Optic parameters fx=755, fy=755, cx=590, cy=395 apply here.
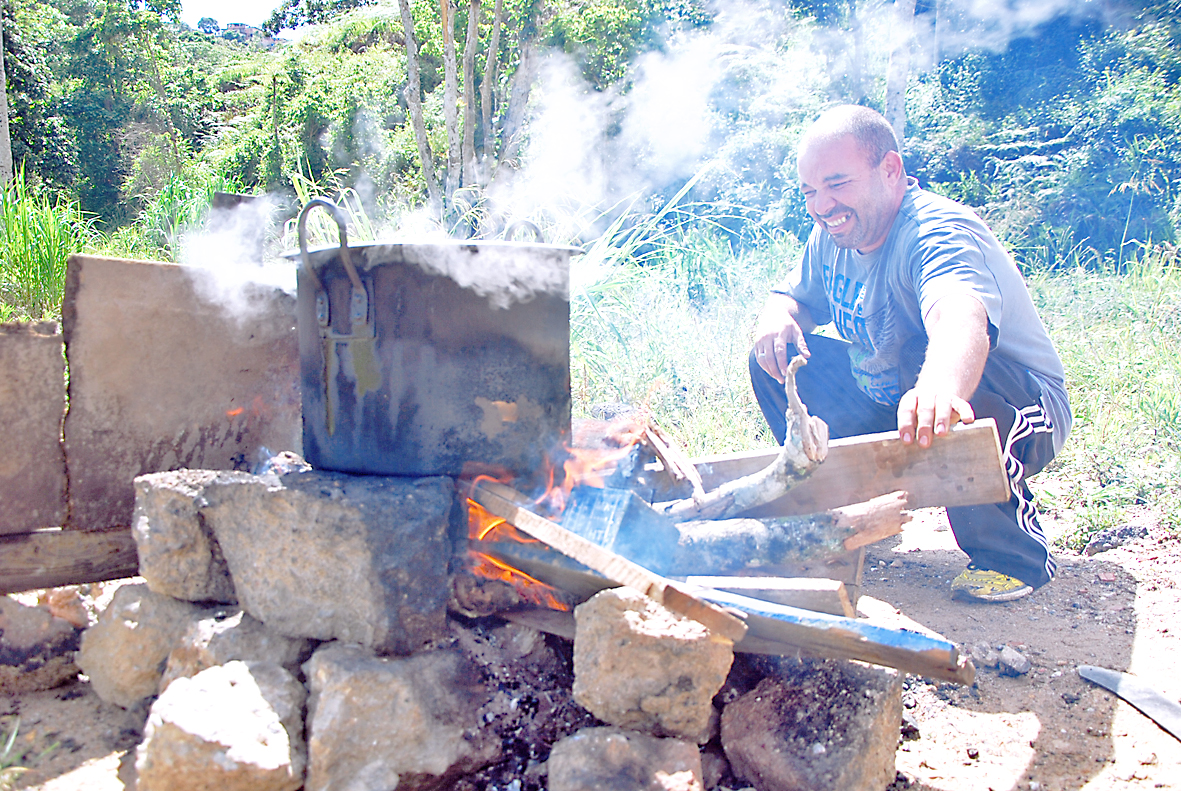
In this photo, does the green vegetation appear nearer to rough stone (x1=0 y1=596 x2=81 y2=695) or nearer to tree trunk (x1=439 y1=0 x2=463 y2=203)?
tree trunk (x1=439 y1=0 x2=463 y2=203)

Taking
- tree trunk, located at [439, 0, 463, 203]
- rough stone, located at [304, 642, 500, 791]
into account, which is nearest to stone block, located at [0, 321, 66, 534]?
rough stone, located at [304, 642, 500, 791]

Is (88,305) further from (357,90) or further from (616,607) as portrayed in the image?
(357,90)

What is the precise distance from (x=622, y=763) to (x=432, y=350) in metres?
1.10

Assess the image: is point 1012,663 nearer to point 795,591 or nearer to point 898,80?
point 795,591

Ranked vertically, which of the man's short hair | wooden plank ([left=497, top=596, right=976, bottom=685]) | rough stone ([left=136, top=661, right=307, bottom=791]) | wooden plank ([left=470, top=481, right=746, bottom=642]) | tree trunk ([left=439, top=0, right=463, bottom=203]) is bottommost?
rough stone ([left=136, top=661, right=307, bottom=791])

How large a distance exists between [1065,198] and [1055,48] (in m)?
2.37

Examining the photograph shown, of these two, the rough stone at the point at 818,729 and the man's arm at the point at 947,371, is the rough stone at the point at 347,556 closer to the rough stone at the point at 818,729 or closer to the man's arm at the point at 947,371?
the rough stone at the point at 818,729

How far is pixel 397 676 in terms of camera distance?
1.74m

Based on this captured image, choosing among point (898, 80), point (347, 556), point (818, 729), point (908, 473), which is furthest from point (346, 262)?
point (898, 80)

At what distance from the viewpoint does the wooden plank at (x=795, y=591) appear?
1788 millimetres

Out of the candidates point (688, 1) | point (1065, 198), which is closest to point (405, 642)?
point (1065, 198)

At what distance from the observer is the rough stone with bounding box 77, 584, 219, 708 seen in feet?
6.64

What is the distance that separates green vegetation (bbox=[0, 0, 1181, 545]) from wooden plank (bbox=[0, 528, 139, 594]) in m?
1.32

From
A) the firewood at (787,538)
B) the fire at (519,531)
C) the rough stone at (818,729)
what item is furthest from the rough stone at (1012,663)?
the fire at (519,531)
